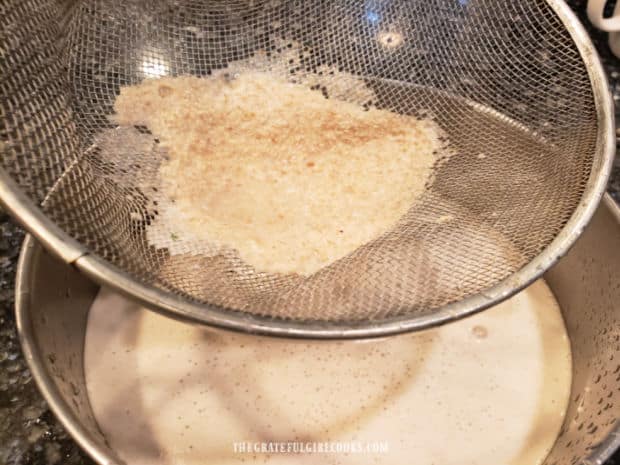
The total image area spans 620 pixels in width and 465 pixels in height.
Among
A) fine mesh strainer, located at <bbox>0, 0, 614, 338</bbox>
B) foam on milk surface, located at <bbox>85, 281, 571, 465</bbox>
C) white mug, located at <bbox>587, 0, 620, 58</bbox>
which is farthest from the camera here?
white mug, located at <bbox>587, 0, 620, 58</bbox>

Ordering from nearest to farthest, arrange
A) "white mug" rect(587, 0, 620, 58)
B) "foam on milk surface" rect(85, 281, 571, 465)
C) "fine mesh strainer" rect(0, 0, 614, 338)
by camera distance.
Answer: "fine mesh strainer" rect(0, 0, 614, 338) → "foam on milk surface" rect(85, 281, 571, 465) → "white mug" rect(587, 0, 620, 58)

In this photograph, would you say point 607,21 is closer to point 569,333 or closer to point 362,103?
point 362,103

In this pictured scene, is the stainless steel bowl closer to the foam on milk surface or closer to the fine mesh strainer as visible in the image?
the foam on milk surface

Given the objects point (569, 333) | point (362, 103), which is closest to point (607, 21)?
point (362, 103)

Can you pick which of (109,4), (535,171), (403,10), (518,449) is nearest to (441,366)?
(518,449)

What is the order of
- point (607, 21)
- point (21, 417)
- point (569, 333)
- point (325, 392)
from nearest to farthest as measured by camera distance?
point (21, 417), point (325, 392), point (569, 333), point (607, 21)

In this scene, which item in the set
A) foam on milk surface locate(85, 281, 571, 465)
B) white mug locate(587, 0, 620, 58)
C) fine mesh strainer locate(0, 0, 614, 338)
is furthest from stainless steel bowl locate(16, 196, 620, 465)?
white mug locate(587, 0, 620, 58)

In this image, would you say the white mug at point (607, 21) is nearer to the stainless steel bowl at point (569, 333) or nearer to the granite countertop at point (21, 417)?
the stainless steel bowl at point (569, 333)
